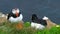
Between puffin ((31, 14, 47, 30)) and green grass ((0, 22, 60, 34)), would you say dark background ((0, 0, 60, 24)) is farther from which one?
green grass ((0, 22, 60, 34))

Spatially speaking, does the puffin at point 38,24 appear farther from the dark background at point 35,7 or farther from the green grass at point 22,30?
the dark background at point 35,7

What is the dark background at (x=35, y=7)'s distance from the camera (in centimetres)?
1489

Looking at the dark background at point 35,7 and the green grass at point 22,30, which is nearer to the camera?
the green grass at point 22,30

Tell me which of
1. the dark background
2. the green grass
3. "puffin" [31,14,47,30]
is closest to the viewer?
the green grass

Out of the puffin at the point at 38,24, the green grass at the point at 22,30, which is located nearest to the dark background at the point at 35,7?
the puffin at the point at 38,24

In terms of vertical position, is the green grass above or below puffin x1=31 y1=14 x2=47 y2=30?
below

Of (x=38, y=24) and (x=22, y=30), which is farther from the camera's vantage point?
(x=38, y=24)

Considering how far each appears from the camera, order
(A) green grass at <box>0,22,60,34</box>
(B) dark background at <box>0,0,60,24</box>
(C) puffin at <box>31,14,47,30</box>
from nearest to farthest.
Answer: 1. (A) green grass at <box>0,22,60,34</box>
2. (C) puffin at <box>31,14,47,30</box>
3. (B) dark background at <box>0,0,60,24</box>

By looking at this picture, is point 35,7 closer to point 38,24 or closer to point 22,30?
point 38,24

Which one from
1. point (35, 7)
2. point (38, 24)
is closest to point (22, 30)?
point (38, 24)

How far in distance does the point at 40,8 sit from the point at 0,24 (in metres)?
7.52

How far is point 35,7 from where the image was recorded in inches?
618

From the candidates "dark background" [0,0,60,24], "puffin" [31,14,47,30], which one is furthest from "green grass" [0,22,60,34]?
"dark background" [0,0,60,24]

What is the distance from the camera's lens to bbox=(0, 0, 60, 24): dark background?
14.9 meters
